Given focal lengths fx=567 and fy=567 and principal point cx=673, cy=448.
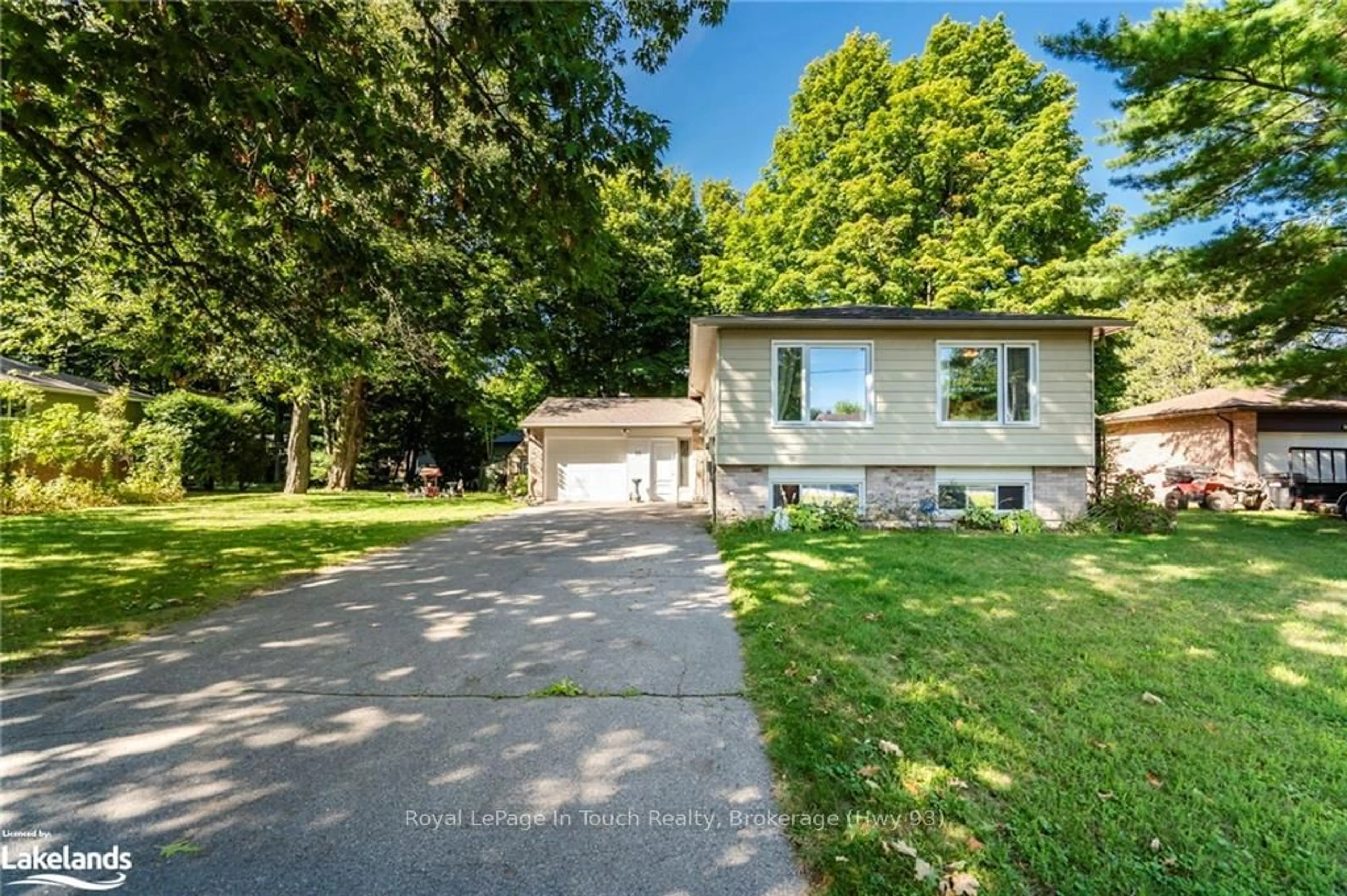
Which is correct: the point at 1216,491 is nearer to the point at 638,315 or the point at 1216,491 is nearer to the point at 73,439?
the point at 638,315

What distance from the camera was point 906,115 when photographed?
18766mm

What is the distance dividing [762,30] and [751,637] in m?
7.84

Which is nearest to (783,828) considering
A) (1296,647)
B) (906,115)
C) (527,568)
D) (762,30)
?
(1296,647)

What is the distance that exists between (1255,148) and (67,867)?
14593mm

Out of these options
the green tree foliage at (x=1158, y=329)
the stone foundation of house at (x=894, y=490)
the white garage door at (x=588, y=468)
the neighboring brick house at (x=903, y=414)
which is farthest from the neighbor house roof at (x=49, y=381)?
the green tree foliage at (x=1158, y=329)

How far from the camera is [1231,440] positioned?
15203 millimetres

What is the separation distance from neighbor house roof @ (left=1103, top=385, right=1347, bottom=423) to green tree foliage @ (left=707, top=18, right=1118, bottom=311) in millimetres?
4759

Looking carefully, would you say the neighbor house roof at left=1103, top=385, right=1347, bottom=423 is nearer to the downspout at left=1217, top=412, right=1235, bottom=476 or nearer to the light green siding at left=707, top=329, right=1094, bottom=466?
the downspout at left=1217, top=412, right=1235, bottom=476

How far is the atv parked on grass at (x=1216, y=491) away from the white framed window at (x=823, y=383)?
9.49 meters

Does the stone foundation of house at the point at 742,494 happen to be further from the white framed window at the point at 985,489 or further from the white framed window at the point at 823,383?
the white framed window at the point at 985,489

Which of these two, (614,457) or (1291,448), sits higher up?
(1291,448)

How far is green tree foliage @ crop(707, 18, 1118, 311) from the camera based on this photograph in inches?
677

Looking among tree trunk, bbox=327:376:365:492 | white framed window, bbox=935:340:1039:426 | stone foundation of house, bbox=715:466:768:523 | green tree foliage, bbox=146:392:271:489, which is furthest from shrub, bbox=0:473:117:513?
white framed window, bbox=935:340:1039:426

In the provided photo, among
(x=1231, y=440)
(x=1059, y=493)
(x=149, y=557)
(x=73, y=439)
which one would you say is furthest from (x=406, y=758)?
(x=1231, y=440)
